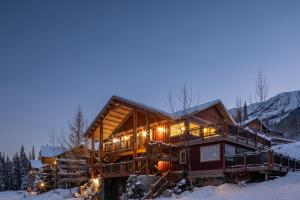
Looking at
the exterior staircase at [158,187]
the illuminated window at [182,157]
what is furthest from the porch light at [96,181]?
the illuminated window at [182,157]

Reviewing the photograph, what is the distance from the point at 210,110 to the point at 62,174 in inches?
1008

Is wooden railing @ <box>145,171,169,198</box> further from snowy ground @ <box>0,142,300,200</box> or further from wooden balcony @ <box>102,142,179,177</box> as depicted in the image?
wooden balcony @ <box>102,142,179,177</box>

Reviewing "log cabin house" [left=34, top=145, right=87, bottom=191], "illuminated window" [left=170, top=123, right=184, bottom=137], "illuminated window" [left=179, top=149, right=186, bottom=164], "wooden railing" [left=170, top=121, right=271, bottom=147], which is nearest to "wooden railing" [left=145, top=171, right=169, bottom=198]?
"illuminated window" [left=179, top=149, right=186, bottom=164]

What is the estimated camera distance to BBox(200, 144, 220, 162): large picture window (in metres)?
28.5

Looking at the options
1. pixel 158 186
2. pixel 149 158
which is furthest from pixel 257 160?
pixel 149 158

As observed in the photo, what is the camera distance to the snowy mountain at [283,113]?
289 ft

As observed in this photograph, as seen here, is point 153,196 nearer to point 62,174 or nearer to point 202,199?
point 202,199

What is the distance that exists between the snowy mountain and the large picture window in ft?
101

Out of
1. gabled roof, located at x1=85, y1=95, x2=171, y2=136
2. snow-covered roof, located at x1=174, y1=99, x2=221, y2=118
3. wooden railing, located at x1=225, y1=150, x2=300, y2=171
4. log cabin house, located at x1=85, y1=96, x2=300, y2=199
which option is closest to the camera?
wooden railing, located at x1=225, y1=150, x2=300, y2=171

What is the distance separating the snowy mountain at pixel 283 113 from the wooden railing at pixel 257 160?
105ft

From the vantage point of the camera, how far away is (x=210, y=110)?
34906 millimetres

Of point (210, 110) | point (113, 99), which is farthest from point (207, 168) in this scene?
point (113, 99)

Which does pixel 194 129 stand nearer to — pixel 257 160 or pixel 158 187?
pixel 158 187

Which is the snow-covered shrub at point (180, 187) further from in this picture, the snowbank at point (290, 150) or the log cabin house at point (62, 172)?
the snowbank at point (290, 150)
